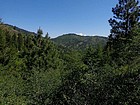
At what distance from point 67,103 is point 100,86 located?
5.80 feet

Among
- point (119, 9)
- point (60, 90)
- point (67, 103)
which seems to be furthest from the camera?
point (119, 9)

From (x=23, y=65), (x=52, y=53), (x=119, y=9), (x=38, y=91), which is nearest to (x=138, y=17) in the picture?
(x=119, y=9)

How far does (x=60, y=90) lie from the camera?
1284 centimetres

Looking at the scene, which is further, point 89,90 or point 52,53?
point 52,53

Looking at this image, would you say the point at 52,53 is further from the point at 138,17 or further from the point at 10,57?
the point at 138,17

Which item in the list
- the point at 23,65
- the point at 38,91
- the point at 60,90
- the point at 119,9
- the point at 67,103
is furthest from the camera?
the point at 23,65

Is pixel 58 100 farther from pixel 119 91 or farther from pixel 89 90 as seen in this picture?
pixel 119 91

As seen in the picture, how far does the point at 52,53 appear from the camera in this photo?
3306cm

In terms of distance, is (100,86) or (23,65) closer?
(100,86)

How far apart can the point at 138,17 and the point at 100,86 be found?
20.8 meters

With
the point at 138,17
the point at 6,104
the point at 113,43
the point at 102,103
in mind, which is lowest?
the point at 6,104

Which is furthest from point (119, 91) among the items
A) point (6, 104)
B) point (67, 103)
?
point (6, 104)

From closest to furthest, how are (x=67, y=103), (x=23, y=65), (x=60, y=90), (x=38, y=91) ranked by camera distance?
(x=67, y=103) < (x=60, y=90) < (x=38, y=91) < (x=23, y=65)

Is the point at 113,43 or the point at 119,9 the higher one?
the point at 119,9
